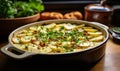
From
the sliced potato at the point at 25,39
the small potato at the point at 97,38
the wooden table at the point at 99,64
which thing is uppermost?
the sliced potato at the point at 25,39

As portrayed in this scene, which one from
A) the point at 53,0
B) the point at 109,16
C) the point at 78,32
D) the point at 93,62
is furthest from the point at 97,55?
the point at 53,0

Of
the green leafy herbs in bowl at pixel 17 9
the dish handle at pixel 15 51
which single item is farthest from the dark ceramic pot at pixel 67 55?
the green leafy herbs in bowl at pixel 17 9

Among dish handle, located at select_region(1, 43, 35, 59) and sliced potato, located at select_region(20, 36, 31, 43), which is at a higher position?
dish handle, located at select_region(1, 43, 35, 59)

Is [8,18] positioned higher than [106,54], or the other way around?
[8,18]

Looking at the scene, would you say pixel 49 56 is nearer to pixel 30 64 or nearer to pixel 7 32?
pixel 30 64

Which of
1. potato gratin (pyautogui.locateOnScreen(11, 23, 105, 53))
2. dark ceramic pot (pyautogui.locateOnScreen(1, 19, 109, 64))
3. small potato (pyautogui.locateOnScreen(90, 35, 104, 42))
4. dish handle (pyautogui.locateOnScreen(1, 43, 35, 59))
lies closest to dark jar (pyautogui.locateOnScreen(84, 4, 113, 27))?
potato gratin (pyautogui.locateOnScreen(11, 23, 105, 53))

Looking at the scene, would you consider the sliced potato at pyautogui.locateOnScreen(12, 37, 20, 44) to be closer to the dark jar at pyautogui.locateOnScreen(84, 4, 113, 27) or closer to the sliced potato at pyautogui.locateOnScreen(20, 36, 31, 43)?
the sliced potato at pyautogui.locateOnScreen(20, 36, 31, 43)

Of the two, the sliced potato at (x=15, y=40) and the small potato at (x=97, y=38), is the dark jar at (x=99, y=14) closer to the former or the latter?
the small potato at (x=97, y=38)
